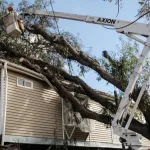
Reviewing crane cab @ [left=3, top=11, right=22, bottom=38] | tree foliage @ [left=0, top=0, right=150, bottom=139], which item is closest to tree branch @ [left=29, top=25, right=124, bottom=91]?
tree foliage @ [left=0, top=0, right=150, bottom=139]

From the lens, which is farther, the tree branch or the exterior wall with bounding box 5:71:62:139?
the tree branch

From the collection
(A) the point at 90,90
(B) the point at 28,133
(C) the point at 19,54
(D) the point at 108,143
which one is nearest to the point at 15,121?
(B) the point at 28,133

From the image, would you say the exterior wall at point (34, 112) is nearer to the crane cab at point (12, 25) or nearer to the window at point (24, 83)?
the window at point (24, 83)

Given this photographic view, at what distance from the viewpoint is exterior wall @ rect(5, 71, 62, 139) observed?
12505mm

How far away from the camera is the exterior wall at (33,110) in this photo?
41.0ft

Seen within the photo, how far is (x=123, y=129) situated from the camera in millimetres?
9445

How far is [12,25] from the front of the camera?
9.77 m

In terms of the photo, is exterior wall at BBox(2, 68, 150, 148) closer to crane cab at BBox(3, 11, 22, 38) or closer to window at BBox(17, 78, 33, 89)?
window at BBox(17, 78, 33, 89)

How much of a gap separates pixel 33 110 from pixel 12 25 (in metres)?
5.01

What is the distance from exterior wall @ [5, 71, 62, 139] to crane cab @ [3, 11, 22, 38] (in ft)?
11.3

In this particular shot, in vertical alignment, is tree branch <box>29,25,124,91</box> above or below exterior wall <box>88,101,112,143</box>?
above

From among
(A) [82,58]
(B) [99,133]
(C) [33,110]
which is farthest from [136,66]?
(B) [99,133]

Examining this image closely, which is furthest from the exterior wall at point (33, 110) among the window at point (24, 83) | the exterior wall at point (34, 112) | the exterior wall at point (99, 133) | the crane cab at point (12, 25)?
the crane cab at point (12, 25)

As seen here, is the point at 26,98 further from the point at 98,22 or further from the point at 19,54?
the point at 98,22
